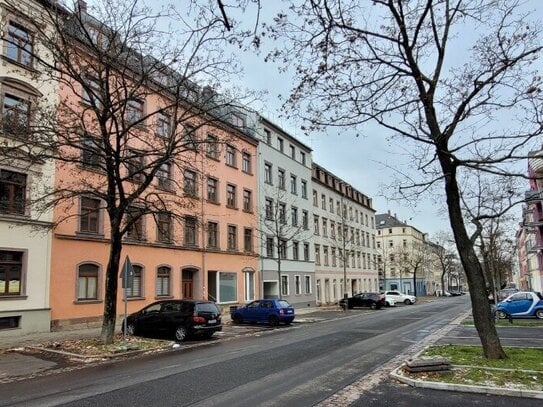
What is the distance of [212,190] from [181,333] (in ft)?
57.7

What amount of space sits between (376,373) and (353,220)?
5671 cm

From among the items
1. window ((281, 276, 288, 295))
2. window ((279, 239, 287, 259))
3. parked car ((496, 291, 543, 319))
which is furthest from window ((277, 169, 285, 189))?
parked car ((496, 291, 543, 319))

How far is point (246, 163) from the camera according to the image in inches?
1583

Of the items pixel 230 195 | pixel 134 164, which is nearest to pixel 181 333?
pixel 134 164

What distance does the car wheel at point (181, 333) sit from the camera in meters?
18.6

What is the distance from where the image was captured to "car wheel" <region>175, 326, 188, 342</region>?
1856cm

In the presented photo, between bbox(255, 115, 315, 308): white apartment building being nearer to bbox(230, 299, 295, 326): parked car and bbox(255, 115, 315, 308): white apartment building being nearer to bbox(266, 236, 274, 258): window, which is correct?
bbox(266, 236, 274, 258): window

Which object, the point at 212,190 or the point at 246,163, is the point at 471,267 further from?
the point at 246,163

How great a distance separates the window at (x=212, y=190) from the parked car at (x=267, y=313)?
9967mm

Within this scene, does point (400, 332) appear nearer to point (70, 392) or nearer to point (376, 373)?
point (376, 373)

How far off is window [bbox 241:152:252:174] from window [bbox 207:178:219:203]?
4.42 m

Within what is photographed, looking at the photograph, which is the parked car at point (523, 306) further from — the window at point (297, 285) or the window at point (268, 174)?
the window at point (268, 174)

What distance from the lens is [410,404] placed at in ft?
25.6

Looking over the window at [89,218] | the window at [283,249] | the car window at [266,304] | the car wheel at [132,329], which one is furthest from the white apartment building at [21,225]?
the window at [283,249]
